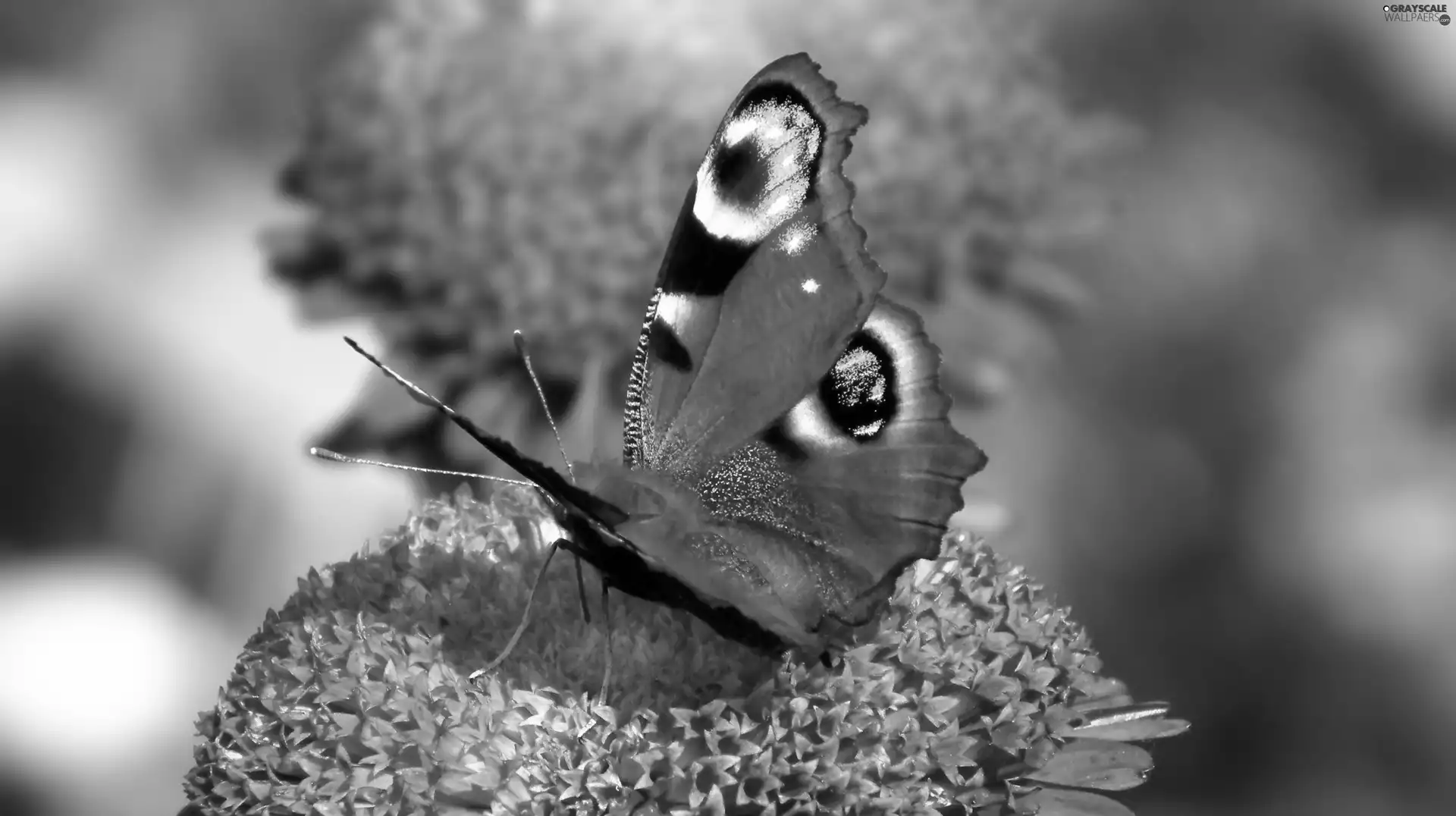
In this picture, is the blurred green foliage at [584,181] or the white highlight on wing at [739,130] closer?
the white highlight on wing at [739,130]

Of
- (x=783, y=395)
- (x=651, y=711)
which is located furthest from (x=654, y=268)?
(x=651, y=711)

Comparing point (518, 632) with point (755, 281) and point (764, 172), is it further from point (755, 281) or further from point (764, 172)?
point (764, 172)

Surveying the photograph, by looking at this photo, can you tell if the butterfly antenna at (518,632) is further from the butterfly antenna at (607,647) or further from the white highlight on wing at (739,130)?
the white highlight on wing at (739,130)

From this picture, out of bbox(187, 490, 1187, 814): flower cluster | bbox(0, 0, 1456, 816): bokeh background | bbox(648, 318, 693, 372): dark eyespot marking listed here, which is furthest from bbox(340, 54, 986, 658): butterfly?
bbox(0, 0, 1456, 816): bokeh background

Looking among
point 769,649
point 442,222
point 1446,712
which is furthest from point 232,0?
point 1446,712

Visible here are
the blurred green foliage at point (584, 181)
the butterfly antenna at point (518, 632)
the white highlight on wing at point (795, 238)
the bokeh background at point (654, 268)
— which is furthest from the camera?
the bokeh background at point (654, 268)

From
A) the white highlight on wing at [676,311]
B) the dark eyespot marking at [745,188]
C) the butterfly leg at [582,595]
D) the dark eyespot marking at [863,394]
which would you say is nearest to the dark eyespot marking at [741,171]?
the dark eyespot marking at [745,188]

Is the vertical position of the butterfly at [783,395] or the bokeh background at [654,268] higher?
the bokeh background at [654,268]
